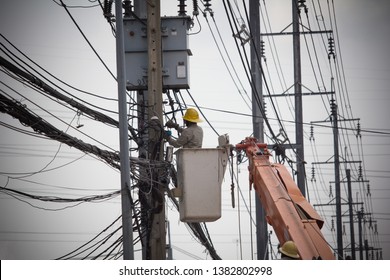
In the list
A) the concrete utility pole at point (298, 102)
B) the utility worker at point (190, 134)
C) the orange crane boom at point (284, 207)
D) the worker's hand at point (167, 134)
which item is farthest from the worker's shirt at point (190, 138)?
the concrete utility pole at point (298, 102)

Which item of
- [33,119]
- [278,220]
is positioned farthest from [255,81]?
[33,119]

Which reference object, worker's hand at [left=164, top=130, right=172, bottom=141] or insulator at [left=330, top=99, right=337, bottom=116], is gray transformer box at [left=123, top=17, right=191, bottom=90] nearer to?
worker's hand at [left=164, top=130, right=172, bottom=141]

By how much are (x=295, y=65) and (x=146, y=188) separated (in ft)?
28.9

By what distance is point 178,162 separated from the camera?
11.9m

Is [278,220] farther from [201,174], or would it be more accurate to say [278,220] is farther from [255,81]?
[255,81]

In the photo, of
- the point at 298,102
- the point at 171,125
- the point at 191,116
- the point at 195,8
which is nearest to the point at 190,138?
the point at 191,116

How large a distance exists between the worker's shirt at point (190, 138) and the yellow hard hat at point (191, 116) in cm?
8

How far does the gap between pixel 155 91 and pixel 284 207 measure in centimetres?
217

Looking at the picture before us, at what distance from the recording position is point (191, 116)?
12570mm

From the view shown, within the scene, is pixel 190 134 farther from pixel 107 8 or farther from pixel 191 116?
pixel 107 8

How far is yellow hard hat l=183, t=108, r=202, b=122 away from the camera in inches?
493

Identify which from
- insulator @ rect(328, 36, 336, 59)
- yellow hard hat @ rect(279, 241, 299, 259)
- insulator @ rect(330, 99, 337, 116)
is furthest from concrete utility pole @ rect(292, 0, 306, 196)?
yellow hard hat @ rect(279, 241, 299, 259)

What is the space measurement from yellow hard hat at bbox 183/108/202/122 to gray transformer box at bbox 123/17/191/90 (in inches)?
22.7

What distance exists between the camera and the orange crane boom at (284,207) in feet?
36.5
